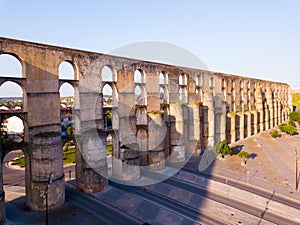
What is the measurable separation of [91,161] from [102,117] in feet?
19.8

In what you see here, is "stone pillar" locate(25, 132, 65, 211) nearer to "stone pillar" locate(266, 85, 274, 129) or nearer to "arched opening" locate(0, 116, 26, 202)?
"arched opening" locate(0, 116, 26, 202)

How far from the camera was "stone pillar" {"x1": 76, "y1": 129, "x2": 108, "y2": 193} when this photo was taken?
28.9m

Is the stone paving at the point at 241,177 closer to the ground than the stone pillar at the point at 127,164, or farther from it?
closer to the ground

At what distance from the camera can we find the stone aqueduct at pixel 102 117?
2467cm

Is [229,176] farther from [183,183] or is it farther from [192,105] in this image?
[192,105]

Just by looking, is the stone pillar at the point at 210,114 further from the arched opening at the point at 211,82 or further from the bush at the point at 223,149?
the arched opening at the point at 211,82

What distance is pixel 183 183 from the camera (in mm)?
32875

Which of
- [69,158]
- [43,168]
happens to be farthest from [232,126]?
[43,168]

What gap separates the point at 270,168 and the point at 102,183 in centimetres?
2850

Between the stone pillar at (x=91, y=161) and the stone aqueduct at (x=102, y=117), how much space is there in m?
0.06

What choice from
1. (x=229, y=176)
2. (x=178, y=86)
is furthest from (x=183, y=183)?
(x=178, y=86)

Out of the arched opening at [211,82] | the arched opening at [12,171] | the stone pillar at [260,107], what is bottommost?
the arched opening at [12,171]

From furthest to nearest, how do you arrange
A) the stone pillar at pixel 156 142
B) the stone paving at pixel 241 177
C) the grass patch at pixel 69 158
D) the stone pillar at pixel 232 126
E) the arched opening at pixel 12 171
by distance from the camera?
the stone pillar at pixel 232 126 → the grass patch at pixel 69 158 → the stone pillar at pixel 156 142 → the stone paving at pixel 241 177 → the arched opening at pixel 12 171

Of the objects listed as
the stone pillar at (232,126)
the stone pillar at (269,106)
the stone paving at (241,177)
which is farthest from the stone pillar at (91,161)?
the stone pillar at (269,106)
